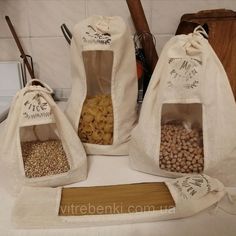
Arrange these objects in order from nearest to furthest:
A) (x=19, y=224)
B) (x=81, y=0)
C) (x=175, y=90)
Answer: (x=19, y=224), (x=175, y=90), (x=81, y=0)

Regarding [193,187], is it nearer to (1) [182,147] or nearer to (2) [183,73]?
(1) [182,147]

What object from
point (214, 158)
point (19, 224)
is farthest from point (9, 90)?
point (214, 158)

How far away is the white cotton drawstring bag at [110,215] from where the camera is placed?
0.40m

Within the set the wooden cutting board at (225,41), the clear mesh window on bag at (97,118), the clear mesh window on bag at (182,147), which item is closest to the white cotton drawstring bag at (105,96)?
the clear mesh window on bag at (97,118)

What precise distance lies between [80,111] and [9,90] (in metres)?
0.39

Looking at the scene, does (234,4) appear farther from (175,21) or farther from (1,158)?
(1,158)

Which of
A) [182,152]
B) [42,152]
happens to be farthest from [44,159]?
[182,152]

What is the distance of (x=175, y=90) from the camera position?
50 centimetres

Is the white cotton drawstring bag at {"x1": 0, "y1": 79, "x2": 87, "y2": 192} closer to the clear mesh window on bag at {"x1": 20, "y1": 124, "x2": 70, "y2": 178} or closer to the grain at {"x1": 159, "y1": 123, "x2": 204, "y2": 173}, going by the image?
the clear mesh window on bag at {"x1": 20, "y1": 124, "x2": 70, "y2": 178}

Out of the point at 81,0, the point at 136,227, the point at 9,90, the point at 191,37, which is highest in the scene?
the point at 81,0

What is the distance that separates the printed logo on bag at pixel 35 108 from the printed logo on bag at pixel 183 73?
0.82 feet

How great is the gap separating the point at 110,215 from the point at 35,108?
0.81 feet

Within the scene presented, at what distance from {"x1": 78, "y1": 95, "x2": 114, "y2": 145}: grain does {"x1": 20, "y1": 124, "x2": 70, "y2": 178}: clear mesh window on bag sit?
2.7 inches

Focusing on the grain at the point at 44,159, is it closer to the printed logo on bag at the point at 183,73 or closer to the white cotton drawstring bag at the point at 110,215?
the white cotton drawstring bag at the point at 110,215
